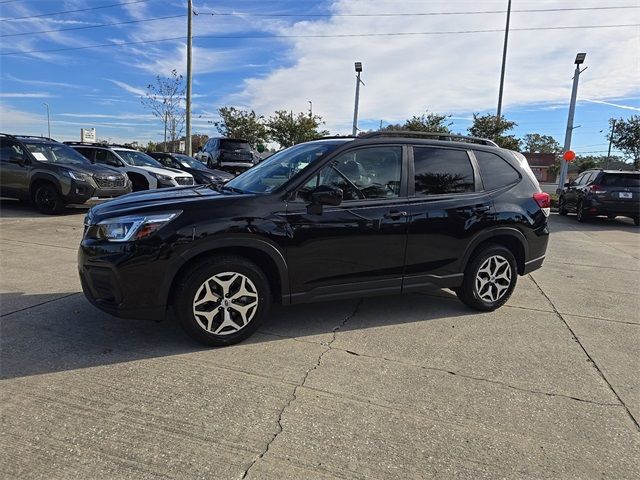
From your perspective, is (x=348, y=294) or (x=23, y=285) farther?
(x=23, y=285)

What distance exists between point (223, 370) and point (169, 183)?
33.8 ft

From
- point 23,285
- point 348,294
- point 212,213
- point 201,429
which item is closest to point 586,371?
point 348,294

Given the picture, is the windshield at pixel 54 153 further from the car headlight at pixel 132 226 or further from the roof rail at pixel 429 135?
the roof rail at pixel 429 135

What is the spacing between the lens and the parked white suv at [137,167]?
42.0 feet

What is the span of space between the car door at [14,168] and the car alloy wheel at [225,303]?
9.43 metres

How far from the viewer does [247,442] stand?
2.60 metres

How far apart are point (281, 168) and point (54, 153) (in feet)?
30.6

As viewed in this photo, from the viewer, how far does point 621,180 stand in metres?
13.7

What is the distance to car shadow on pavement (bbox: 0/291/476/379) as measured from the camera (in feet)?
11.5

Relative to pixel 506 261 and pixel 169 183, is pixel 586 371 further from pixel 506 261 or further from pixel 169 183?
pixel 169 183

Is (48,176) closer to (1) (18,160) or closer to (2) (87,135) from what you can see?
(1) (18,160)

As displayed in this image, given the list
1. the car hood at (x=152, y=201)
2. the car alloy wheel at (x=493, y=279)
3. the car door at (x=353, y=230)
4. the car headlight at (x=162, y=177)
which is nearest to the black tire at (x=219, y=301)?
the car door at (x=353, y=230)

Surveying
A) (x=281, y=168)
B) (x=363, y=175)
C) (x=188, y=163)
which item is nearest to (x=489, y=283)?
(x=363, y=175)

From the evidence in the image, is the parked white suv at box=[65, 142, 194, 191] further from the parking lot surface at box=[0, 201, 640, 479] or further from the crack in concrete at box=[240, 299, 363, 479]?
the crack in concrete at box=[240, 299, 363, 479]
